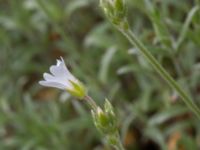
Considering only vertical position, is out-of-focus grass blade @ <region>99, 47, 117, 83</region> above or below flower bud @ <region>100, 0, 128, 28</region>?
above

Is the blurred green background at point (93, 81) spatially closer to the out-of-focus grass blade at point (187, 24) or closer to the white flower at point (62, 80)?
the out-of-focus grass blade at point (187, 24)

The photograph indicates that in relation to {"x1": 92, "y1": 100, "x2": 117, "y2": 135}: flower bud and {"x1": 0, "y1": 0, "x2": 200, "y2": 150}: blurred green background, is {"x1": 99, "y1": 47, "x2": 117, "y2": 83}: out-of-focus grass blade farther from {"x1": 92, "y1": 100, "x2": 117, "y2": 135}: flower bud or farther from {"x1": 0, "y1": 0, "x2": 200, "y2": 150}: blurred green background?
{"x1": 92, "y1": 100, "x2": 117, "y2": 135}: flower bud

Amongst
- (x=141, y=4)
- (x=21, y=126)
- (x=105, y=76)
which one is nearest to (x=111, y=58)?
(x=105, y=76)

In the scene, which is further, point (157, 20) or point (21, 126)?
point (21, 126)

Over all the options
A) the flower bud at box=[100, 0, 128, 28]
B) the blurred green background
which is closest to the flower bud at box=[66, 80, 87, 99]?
the flower bud at box=[100, 0, 128, 28]

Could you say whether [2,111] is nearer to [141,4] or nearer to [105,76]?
[105,76]

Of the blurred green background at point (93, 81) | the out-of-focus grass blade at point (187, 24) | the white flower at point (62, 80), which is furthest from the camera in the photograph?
the blurred green background at point (93, 81)

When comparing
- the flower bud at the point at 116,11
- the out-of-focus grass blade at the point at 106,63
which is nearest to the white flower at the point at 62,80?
the flower bud at the point at 116,11
